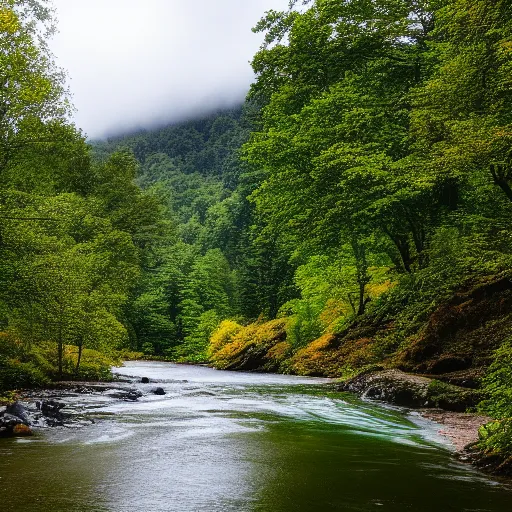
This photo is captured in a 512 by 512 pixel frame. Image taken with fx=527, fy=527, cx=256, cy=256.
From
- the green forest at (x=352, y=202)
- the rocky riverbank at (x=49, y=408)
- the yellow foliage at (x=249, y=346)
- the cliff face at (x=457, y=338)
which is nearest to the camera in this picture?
the rocky riverbank at (x=49, y=408)

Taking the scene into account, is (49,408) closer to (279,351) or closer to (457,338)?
(457,338)

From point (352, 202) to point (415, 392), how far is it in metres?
6.12

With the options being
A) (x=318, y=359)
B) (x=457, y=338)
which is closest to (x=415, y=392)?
(x=457, y=338)

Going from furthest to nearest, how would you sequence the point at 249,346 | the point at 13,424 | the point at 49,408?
the point at 249,346
the point at 49,408
the point at 13,424

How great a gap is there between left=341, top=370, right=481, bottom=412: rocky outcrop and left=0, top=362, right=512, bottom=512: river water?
1450mm

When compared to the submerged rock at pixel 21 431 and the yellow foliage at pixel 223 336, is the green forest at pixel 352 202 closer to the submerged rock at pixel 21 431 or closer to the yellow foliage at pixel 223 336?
the submerged rock at pixel 21 431

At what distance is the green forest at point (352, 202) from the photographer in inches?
443

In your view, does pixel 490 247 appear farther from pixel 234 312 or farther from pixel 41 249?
pixel 234 312

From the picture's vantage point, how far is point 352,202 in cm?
1652

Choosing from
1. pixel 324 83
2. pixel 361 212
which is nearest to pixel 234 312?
pixel 324 83

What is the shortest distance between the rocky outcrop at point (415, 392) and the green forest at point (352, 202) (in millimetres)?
651

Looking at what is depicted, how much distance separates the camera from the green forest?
11.3m

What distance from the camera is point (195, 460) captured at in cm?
715

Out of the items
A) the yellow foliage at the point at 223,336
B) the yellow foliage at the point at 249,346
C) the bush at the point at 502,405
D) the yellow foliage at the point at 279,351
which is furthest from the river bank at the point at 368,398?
the yellow foliage at the point at 223,336
